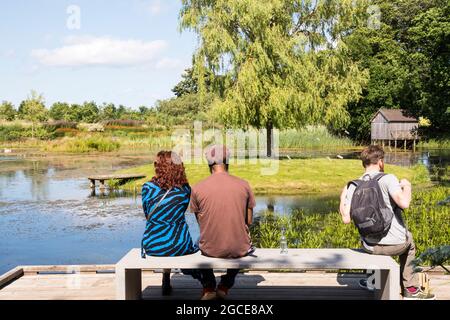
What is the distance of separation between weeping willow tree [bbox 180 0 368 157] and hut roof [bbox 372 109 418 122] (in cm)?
2031

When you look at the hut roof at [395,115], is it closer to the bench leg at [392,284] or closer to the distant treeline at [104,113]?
the distant treeline at [104,113]

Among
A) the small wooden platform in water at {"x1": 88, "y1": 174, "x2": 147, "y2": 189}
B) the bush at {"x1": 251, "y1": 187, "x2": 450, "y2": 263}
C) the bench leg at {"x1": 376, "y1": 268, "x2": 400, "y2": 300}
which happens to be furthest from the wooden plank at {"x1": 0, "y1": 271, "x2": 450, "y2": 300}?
the small wooden platform in water at {"x1": 88, "y1": 174, "x2": 147, "y2": 189}

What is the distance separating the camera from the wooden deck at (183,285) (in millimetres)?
A: 6570

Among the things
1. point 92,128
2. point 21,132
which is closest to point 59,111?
point 92,128

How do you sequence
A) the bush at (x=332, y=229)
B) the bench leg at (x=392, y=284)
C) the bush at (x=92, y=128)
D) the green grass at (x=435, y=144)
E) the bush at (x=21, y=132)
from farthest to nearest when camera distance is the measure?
the bush at (x=92, y=128)
the bush at (x=21, y=132)
the green grass at (x=435, y=144)
the bush at (x=332, y=229)
the bench leg at (x=392, y=284)

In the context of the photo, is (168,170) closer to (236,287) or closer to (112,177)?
(236,287)

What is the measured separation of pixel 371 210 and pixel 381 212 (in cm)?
10

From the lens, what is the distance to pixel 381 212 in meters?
6.18

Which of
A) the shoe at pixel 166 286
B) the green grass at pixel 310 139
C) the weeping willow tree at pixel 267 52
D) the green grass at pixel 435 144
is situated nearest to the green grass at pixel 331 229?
the shoe at pixel 166 286

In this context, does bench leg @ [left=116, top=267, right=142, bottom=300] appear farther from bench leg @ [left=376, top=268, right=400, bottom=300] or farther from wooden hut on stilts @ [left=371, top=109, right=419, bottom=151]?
wooden hut on stilts @ [left=371, top=109, right=419, bottom=151]

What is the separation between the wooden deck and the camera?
6.57 m

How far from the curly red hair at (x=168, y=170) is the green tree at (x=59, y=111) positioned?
67176 mm
